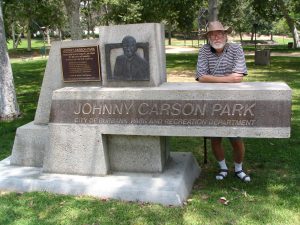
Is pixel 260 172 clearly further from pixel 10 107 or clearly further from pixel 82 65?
pixel 10 107

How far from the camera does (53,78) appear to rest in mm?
5859

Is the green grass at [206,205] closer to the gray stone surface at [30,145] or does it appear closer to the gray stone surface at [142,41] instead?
the gray stone surface at [30,145]

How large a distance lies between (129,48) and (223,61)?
46.3 inches

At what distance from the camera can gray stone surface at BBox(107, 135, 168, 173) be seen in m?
5.32

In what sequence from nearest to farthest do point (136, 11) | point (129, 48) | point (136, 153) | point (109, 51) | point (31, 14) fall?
1. point (129, 48)
2. point (109, 51)
3. point (136, 153)
4. point (31, 14)
5. point (136, 11)

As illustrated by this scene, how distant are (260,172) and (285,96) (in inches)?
61.4

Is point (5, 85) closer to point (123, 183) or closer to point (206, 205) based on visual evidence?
point (123, 183)

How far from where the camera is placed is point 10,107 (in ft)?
31.1

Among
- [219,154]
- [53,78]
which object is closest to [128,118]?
[219,154]

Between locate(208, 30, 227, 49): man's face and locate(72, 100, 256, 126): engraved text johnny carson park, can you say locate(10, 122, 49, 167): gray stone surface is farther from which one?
locate(208, 30, 227, 49): man's face

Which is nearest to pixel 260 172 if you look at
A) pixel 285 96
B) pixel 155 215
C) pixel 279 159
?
pixel 279 159

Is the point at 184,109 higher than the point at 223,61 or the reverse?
Result: the reverse

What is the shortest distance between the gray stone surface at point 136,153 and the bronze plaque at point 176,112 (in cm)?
32

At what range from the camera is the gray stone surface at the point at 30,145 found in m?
5.88
